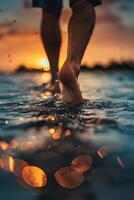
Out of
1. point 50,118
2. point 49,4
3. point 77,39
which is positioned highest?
point 49,4

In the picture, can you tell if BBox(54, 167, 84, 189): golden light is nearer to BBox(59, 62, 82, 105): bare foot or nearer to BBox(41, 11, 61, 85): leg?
BBox(59, 62, 82, 105): bare foot

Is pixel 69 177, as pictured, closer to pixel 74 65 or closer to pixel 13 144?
pixel 13 144

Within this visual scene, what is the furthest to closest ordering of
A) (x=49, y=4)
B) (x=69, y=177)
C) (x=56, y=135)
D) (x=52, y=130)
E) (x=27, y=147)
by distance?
(x=49, y=4)
(x=52, y=130)
(x=56, y=135)
(x=27, y=147)
(x=69, y=177)

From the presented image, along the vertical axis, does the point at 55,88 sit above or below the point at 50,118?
below

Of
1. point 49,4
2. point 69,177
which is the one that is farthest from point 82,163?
point 49,4

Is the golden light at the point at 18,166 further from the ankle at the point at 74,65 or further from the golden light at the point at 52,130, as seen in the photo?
the ankle at the point at 74,65

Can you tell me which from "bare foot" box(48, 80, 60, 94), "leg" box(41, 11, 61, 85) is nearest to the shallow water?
"bare foot" box(48, 80, 60, 94)

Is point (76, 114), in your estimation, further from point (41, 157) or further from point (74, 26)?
point (41, 157)
